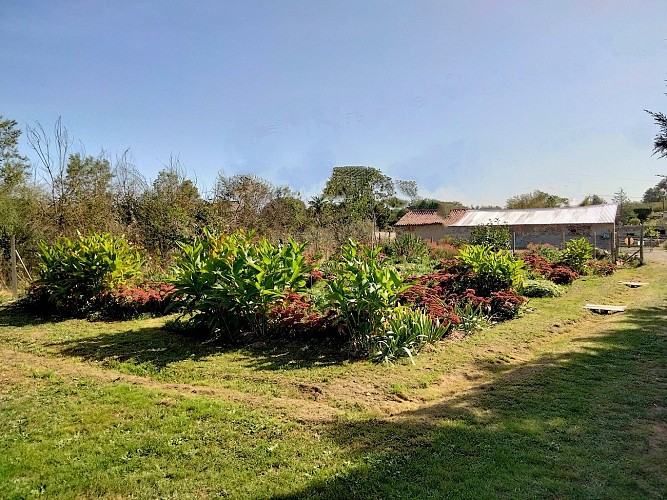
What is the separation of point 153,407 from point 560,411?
3.48 meters

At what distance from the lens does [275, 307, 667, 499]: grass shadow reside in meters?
2.52

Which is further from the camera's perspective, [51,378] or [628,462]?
[51,378]

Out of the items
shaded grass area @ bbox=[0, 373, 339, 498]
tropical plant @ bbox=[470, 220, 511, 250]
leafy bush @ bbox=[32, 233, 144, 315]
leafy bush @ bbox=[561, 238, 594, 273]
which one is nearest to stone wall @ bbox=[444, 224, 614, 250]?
tropical plant @ bbox=[470, 220, 511, 250]

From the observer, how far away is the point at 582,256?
13539mm

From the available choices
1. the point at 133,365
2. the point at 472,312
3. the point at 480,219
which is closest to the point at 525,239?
the point at 480,219

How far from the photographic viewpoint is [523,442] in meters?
3.06

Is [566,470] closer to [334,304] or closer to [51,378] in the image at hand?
[334,304]

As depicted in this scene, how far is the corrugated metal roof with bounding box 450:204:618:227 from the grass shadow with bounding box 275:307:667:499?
21.5 m

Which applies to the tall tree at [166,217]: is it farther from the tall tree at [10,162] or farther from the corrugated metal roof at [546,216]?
the corrugated metal roof at [546,216]

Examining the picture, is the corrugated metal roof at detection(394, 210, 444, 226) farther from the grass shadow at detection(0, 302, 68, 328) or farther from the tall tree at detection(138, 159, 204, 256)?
the grass shadow at detection(0, 302, 68, 328)

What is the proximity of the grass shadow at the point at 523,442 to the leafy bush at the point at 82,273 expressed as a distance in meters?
6.26

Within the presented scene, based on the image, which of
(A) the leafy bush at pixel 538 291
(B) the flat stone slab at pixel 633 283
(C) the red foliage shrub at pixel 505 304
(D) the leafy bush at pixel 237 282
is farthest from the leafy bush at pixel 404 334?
(B) the flat stone slab at pixel 633 283

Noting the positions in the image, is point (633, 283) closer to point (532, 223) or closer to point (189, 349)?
point (189, 349)

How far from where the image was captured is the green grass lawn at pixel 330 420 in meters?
2.63
